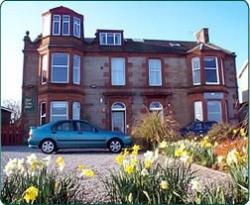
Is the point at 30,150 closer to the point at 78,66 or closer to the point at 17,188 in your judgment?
the point at 17,188

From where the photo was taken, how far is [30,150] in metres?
2.64

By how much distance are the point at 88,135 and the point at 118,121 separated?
48 cm

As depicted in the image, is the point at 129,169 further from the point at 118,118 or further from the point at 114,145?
the point at 118,118

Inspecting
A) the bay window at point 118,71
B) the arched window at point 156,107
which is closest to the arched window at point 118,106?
the bay window at point 118,71

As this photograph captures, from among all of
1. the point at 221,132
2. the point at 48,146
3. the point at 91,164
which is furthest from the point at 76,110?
the point at 221,132

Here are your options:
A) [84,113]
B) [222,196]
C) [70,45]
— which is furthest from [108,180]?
[70,45]

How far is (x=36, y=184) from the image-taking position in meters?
1.90

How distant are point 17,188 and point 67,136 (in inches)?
41.0

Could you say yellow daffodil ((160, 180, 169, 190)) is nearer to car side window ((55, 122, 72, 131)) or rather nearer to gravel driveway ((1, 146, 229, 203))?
gravel driveway ((1, 146, 229, 203))

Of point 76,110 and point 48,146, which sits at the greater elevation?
point 76,110

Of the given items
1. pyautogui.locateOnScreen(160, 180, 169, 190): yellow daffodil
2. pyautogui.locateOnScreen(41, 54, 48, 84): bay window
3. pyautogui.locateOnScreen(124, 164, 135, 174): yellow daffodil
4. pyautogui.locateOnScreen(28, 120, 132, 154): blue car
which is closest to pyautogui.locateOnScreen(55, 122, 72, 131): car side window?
pyautogui.locateOnScreen(28, 120, 132, 154): blue car

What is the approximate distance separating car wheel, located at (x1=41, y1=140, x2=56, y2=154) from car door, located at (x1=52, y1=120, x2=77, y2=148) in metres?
0.06

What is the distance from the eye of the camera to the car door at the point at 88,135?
294cm

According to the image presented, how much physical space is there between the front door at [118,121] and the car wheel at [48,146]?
0.73m
